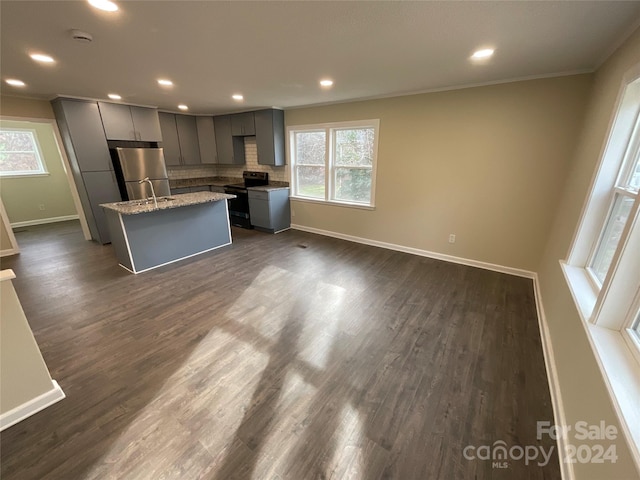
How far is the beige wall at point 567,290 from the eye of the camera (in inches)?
45.0

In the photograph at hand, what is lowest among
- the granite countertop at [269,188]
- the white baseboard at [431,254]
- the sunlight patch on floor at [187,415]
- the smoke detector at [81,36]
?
the sunlight patch on floor at [187,415]

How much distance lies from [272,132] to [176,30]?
3.28 m

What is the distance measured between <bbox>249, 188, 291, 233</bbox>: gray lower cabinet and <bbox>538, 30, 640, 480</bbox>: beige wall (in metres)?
4.23

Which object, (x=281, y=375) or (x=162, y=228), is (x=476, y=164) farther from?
(x=162, y=228)

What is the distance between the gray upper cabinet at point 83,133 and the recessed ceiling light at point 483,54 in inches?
209

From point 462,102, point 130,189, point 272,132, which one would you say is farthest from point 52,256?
point 462,102

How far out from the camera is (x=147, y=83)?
3125mm

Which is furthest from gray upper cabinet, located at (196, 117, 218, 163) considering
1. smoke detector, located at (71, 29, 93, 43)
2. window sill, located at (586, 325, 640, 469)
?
window sill, located at (586, 325, 640, 469)

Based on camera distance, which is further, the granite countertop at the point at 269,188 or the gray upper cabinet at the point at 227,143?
the gray upper cabinet at the point at 227,143

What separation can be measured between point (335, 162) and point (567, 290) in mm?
3651

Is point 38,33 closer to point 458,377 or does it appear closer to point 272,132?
point 272,132

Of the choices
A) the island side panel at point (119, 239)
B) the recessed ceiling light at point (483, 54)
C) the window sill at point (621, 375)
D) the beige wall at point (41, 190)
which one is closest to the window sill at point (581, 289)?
the window sill at point (621, 375)

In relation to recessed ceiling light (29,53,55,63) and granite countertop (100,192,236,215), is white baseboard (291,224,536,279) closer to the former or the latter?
granite countertop (100,192,236,215)

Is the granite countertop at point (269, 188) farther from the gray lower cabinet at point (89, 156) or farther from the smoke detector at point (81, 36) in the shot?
the smoke detector at point (81, 36)
